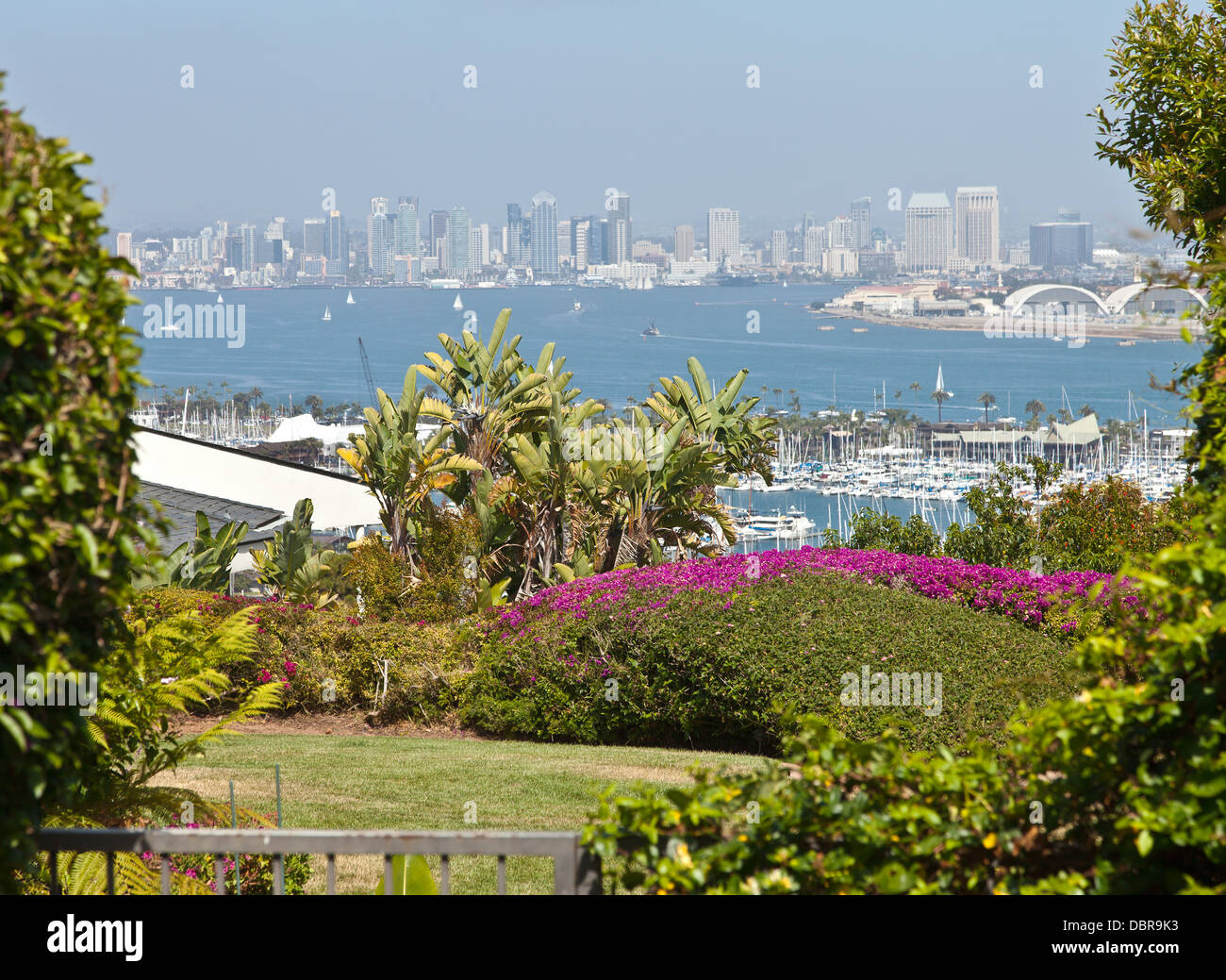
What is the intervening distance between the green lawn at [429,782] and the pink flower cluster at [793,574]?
1.55 metres

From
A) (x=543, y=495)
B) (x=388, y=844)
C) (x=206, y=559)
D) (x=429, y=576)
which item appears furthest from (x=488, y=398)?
(x=388, y=844)

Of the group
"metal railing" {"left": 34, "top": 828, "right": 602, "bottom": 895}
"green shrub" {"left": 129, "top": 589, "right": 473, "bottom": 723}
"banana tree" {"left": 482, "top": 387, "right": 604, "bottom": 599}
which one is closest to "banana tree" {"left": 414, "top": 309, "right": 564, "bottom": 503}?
"banana tree" {"left": 482, "top": 387, "right": 604, "bottom": 599}

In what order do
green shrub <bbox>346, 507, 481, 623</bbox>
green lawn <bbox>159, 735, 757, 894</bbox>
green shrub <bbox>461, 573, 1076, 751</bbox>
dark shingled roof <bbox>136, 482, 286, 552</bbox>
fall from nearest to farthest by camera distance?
green lawn <bbox>159, 735, 757, 894</bbox> < green shrub <bbox>461, 573, 1076, 751</bbox> < green shrub <bbox>346, 507, 481, 623</bbox> < dark shingled roof <bbox>136, 482, 286, 552</bbox>

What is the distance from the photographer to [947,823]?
3217 mm

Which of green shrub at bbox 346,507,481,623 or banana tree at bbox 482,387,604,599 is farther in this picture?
banana tree at bbox 482,387,604,599

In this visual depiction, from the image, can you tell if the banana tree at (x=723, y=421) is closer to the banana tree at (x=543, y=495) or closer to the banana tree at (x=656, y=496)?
the banana tree at (x=656, y=496)

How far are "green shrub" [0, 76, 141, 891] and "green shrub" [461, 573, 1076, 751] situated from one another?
6685mm

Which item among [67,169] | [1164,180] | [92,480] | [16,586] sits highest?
[1164,180]

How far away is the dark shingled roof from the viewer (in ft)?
65.2

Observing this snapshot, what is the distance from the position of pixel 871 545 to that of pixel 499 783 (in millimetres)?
8537

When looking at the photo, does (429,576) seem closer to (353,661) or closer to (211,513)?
(353,661)

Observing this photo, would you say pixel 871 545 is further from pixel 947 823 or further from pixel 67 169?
pixel 67 169

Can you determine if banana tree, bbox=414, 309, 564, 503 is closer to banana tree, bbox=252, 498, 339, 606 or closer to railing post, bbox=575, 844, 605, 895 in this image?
banana tree, bbox=252, 498, 339, 606
